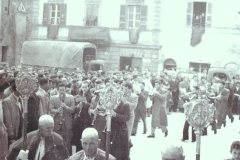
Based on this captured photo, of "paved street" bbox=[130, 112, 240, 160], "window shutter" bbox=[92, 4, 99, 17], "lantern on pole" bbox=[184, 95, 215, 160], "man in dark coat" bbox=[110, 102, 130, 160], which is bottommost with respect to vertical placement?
"paved street" bbox=[130, 112, 240, 160]

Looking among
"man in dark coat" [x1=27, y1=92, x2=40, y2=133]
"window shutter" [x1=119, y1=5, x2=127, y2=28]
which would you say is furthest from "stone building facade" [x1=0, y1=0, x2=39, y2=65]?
"man in dark coat" [x1=27, y1=92, x2=40, y2=133]

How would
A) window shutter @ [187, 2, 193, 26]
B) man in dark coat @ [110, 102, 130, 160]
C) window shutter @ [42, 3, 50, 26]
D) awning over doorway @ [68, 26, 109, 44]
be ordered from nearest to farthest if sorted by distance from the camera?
man in dark coat @ [110, 102, 130, 160] → window shutter @ [42, 3, 50, 26] → window shutter @ [187, 2, 193, 26] → awning over doorway @ [68, 26, 109, 44]

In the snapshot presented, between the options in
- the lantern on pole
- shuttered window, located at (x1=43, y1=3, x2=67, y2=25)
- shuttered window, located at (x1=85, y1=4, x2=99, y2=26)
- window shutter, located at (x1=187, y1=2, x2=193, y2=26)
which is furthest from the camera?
shuttered window, located at (x1=85, y1=4, x2=99, y2=26)

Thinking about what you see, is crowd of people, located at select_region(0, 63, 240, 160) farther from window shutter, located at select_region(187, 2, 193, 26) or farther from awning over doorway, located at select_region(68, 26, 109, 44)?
awning over doorway, located at select_region(68, 26, 109, 44)

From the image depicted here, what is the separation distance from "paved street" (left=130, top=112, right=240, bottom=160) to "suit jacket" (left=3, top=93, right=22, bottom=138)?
8.10 feet

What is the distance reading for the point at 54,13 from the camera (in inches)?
759

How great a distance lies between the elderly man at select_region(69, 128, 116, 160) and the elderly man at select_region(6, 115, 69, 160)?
52cm

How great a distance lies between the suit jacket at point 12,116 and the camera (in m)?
5.99

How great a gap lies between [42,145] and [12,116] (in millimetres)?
1663

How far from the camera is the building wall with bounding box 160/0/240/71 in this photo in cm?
1606

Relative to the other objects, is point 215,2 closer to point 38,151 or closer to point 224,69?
point 224,69

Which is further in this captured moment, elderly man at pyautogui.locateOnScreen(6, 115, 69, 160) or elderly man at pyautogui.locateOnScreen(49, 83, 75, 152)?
elderly man at pyautogui.locateOnScreen(49, 83, 75, 152)

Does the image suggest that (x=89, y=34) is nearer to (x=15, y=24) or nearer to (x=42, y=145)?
(x=15, y=24)

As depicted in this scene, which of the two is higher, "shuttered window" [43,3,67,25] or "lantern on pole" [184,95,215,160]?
"shuttered window" [43,3,67,25]
